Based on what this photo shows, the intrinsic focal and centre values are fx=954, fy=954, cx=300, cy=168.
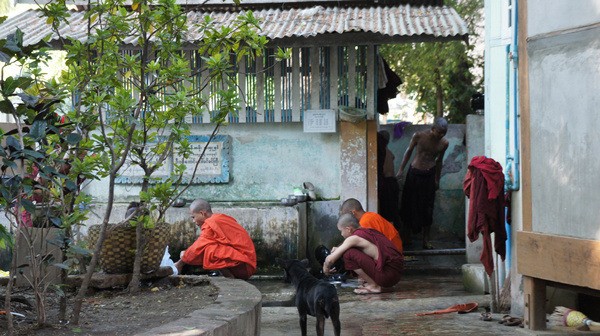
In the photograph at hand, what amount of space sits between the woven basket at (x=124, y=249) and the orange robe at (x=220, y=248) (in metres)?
3.25

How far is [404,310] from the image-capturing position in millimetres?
9992

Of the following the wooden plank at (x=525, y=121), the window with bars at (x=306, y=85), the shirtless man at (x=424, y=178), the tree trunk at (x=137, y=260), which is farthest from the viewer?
the shirtless man at (x=424, y=178)

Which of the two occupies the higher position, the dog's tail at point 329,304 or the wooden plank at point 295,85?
the wooden plank at point 295,85

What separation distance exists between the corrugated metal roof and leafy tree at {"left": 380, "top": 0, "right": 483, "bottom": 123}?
521cm

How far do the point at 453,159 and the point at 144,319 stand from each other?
31.5 feet

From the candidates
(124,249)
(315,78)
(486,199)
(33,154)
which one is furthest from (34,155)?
(315,78)

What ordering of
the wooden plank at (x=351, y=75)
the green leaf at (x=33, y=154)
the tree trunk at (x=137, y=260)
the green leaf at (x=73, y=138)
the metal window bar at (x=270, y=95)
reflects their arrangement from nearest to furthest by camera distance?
the green leaf at (x=33, y=154) → the green leaf at (x=73, y=138) → the tree trunk at (x=137, y=260) → the wooden plank at (x=351, y=75) → the metal window bar at (x=270, y=95)

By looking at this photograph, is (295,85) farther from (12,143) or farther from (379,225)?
(12,143)

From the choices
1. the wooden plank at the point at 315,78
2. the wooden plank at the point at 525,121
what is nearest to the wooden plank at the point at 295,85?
the wooden plank at the point at 315,78

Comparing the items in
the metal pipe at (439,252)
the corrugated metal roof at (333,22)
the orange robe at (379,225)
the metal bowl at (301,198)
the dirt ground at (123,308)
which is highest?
the corrugated metal roof at (333,22)

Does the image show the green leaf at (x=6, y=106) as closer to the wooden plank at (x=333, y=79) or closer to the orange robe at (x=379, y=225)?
the orange robe at (x=379, y=225)

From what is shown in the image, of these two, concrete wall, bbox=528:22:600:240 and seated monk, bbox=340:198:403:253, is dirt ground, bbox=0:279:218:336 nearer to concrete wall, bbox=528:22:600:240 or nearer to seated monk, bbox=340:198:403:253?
concrete wall, bbox=528:22:600:240

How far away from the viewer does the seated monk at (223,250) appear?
36.9 ft

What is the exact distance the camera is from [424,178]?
14.6 m
